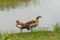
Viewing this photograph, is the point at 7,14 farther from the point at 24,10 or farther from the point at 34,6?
the point at 34,6

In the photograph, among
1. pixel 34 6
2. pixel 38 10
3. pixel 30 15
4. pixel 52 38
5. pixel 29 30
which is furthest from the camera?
pixel 34 6

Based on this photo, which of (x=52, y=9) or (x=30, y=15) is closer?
(x=30, y=15)

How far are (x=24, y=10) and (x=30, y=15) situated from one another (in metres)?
0.78

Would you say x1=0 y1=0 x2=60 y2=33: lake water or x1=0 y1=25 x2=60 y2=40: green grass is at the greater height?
x1=0 y1=0 x2=60 y2=33: lake water

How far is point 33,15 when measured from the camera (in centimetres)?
858

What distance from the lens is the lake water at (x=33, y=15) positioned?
23.8ft

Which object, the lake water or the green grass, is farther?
the lake water

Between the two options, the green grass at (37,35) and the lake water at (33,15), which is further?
the lake water at (33,15)

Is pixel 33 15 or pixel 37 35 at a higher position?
pixel 33 15

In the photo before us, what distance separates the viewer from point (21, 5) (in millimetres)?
10023

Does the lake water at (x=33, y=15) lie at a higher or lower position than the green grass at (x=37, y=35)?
higher

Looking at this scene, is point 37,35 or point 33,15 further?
point 33,15

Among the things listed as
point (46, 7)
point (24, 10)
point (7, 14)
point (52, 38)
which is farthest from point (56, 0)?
point (52, 38)

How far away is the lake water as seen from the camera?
7242mm
